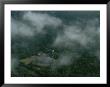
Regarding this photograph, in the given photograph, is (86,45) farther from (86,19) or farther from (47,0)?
(47,0)

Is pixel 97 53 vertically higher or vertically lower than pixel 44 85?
higher

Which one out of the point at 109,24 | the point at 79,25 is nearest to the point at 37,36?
the point at 79,25

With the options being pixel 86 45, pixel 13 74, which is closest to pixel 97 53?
pixel 86 45

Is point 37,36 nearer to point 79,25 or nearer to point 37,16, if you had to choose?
point 37,16

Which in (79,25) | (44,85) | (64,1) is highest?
(64,1)

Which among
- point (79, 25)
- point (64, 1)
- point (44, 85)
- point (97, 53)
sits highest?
point (64, 1)

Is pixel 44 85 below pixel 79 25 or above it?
below
